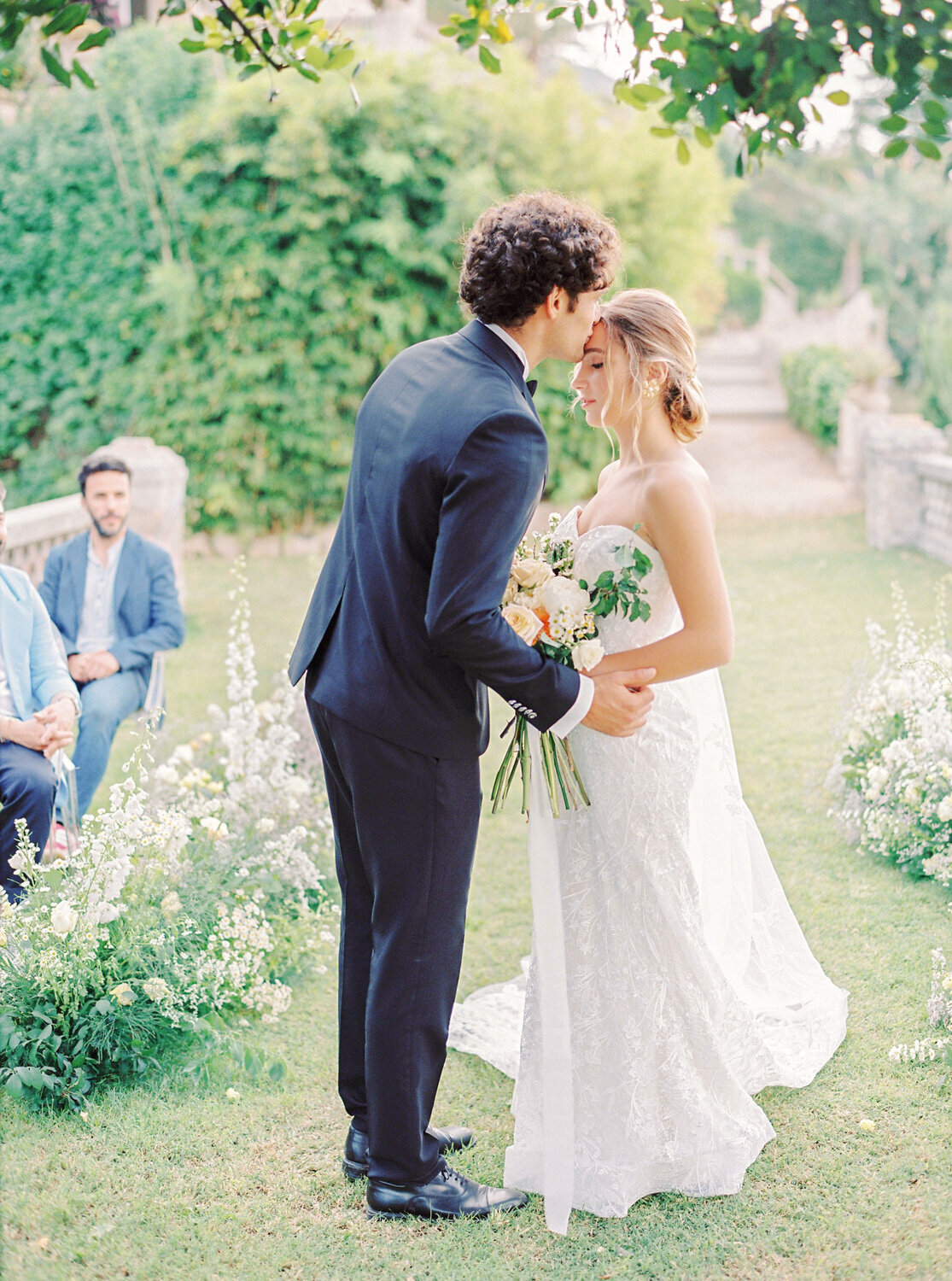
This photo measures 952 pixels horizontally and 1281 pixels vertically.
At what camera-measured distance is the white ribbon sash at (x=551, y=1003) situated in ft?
8.86

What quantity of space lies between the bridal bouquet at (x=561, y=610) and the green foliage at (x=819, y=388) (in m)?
13.6

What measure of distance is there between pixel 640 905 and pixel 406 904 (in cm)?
64

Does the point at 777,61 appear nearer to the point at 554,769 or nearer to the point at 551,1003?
the point at 554,769

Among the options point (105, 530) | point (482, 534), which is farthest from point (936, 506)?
point (482, 534)

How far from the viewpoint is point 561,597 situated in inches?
107

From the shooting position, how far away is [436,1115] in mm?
3227

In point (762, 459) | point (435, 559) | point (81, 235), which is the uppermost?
point (81, 235)

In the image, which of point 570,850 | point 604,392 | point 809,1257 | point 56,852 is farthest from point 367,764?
point 56,852

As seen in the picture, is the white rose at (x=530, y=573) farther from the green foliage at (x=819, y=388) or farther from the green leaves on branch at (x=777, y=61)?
the green foliage at (x=819, y=388)

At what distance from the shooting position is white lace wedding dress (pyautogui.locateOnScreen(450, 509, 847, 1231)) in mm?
2799

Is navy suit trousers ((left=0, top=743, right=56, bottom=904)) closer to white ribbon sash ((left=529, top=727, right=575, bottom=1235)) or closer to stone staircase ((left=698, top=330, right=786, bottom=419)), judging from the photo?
white ribbon sash ((left=529, top=727, right=575, bottom=1235))

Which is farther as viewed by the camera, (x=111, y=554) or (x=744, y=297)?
(x=744, y=297)

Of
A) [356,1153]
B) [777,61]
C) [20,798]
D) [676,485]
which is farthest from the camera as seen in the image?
[20,798]

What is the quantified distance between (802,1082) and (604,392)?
1.99 meters
